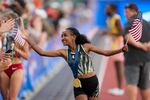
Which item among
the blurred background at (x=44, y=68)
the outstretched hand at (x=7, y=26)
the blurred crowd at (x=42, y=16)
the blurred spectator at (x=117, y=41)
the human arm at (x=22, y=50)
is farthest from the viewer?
the blurred spectator at (x=117, y=41)

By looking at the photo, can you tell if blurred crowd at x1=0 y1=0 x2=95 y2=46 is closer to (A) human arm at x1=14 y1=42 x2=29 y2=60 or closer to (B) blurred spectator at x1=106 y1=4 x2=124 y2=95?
(A) human arm at x1=14 y1=42 x2=29 y2=60

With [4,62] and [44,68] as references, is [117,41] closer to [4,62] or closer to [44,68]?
[44,68]

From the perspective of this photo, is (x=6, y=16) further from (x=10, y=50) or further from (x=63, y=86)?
(x=63, y=86)

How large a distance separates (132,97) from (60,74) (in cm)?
695

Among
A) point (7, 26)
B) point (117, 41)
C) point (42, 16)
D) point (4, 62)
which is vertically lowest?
point (117, 41)

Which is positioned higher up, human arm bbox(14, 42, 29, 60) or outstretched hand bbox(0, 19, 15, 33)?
outstretched hand bbox(0, 19, 15, 33)

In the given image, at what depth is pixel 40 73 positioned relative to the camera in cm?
1558

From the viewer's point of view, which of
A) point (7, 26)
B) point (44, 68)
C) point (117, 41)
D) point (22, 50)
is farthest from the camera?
point (44, 68)

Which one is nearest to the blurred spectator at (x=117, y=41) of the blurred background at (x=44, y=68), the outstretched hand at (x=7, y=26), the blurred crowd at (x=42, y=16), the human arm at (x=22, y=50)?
the blurred background at (x=44, y=68)

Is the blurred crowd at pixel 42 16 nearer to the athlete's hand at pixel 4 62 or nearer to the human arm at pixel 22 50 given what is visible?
the human arm at pixel 22 50

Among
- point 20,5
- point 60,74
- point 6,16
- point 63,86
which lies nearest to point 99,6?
point 60,74

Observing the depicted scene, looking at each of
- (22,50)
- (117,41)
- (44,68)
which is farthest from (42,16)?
(22,50)

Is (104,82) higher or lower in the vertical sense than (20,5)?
lower

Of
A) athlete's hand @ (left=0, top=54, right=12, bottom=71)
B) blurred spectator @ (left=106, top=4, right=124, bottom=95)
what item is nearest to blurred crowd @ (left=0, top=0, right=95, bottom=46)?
athlete's hand @ (left=0, top=54, right=12, bottom=71)
